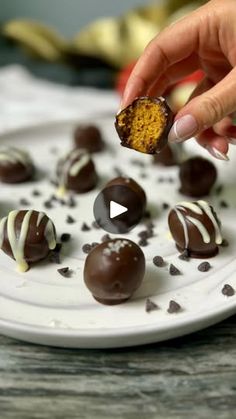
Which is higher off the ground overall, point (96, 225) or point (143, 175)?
point (143, 175)

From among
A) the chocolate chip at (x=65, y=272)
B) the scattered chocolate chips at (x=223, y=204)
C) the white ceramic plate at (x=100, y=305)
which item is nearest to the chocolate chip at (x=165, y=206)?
the white ceramic plate at (x=100, y=305)

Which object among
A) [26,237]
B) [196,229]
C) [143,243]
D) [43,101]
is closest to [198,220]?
[196,229]

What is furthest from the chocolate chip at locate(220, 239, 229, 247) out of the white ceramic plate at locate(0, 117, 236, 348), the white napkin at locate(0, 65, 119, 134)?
the white napkin at locate(0, 65, 119, 134)

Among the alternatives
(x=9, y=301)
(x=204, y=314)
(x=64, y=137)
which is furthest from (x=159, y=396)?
(x=64, y=137)

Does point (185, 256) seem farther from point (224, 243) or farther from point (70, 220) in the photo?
point (70, 220)

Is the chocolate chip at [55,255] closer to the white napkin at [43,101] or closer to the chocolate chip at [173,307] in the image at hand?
the chocolate chip at [173,307]

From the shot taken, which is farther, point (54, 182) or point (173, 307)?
point (54, 182)
